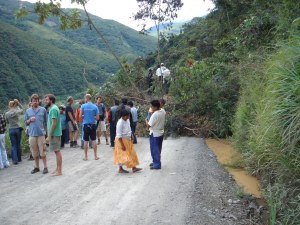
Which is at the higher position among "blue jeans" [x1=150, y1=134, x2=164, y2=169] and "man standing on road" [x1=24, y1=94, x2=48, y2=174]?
"man standing on road" [x1=24, y1=94, x2=48, y2=174]

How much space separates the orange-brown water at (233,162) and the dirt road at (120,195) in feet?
0.86

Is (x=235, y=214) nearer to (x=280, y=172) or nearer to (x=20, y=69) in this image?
(x=280, y=172)

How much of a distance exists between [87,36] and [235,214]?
93.6 m

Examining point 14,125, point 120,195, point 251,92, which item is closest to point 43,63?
point 14,125

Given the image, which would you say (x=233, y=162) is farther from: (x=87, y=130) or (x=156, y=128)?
(x=87, y=130)

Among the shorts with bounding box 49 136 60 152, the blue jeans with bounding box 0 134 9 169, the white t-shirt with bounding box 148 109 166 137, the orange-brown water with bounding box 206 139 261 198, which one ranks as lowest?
the orange-brown water with bounding box 206 139 261 198

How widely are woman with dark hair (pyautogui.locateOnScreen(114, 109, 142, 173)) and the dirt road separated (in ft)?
1.05

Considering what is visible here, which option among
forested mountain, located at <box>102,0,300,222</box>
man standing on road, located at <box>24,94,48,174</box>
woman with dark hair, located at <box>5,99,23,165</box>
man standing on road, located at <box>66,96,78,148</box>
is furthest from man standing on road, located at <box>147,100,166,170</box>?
man standing on road, located at <box>66,96,78,148</box>

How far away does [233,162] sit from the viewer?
10055mm

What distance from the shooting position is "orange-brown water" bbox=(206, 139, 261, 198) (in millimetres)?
7978

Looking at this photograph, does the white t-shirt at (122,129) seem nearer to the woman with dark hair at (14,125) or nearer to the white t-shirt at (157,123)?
the white t-shirt at (157,123)

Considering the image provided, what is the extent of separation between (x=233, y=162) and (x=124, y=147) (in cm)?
312

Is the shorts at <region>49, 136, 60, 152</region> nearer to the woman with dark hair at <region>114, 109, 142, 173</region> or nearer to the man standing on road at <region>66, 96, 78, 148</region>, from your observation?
the woman with dark hair at <region>114, 109, 142, 173</region>

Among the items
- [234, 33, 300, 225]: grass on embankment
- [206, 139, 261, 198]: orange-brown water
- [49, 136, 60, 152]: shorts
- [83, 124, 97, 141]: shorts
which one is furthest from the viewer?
[83, 124, 97, 141]: shorts
